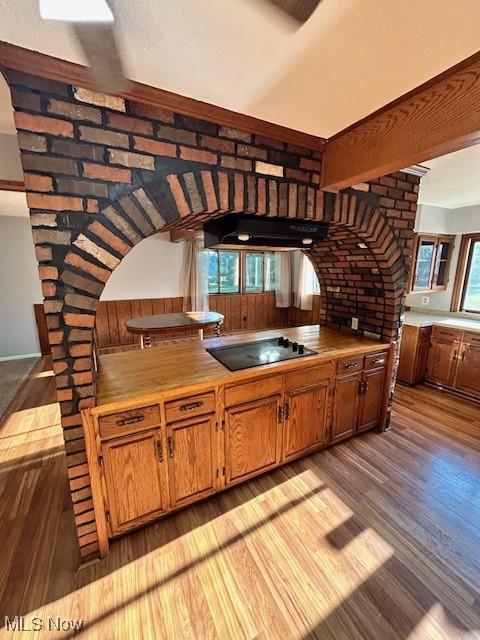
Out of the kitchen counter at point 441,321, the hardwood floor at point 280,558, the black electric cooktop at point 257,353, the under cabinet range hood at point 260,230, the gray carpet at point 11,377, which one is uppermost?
the under cabinet range hood at point 260,230

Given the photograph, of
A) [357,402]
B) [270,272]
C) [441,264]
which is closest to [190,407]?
[357,402]

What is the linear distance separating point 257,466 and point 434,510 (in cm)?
121

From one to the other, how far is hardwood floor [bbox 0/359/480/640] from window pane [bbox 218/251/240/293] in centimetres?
445

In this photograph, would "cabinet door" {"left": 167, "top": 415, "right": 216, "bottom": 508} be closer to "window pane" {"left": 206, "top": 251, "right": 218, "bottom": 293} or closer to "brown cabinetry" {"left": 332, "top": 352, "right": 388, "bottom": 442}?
"brown cabinetry" {"left": 332, "top": 352, "right": 388, "bottom": 442}

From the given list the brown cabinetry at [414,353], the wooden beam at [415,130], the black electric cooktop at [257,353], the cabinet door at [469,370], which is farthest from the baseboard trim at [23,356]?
the cabinet door at [469,370]

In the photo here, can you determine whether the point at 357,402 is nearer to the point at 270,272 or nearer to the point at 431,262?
the point at 431,262

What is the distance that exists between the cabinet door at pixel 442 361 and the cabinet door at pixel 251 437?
2.67 m

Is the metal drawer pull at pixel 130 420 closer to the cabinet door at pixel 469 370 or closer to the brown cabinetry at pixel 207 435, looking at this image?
the brown cabinetry at pixel 207 435

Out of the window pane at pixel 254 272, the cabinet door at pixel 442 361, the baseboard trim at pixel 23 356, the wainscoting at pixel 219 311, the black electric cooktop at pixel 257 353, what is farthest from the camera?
the window pane at pixel 254 272

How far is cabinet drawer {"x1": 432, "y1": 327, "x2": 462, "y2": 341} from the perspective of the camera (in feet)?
10.8

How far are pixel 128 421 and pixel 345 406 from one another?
176 centimetres

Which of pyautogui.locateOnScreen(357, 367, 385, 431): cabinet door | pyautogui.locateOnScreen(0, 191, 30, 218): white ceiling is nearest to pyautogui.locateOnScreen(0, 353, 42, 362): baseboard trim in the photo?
pyautogui.locateOnScreen(0, 191, 30, 218): white ceiling

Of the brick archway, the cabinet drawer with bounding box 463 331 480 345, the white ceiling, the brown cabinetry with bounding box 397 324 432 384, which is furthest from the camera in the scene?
the brown cabinetry with bounding box 397 324 432 384

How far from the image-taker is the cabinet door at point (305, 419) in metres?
2.08
